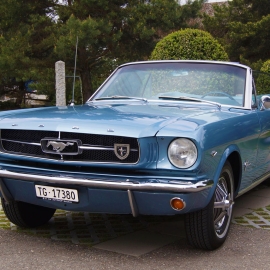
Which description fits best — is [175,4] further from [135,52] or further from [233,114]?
[233,114]

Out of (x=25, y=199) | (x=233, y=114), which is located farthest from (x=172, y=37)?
(x=25, y=199)

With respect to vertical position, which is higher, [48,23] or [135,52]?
[48,23]

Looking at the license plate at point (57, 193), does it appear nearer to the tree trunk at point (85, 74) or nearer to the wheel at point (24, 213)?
the wheel at point (24, 213)

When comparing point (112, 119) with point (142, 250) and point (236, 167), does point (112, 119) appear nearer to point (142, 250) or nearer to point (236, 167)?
point (142, 250)

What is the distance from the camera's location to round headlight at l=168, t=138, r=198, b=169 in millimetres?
3570

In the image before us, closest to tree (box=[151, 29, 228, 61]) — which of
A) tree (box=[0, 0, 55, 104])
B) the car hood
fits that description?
the car hood

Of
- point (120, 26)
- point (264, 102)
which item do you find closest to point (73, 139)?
point (264, 102)

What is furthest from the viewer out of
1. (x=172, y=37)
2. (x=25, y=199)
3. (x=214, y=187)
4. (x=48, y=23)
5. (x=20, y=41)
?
(x=48, y=23)

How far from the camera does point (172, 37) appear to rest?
441 inches

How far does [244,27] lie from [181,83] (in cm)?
1681

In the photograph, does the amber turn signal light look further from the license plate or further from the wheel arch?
the wheel arch

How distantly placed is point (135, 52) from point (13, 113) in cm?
1470

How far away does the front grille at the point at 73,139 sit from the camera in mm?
3666

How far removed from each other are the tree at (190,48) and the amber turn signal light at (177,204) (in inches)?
297
